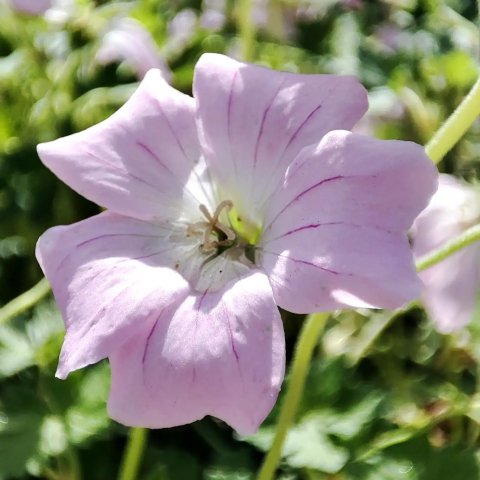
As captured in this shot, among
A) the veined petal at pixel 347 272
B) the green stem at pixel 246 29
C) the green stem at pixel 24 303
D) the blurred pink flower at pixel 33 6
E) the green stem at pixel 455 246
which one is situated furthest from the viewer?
the blurred pink flower at pixel 33 6

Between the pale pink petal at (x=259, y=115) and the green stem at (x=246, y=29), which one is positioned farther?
the green stem at (x=246, y=29)

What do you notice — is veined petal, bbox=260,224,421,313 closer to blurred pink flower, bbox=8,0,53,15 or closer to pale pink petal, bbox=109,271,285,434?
pale pink petal, bbox=109,271,285,434

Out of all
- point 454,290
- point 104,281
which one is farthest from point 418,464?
point 104,281

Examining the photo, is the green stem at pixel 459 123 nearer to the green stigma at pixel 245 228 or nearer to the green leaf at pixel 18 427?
the green stigma at pixel 245 228

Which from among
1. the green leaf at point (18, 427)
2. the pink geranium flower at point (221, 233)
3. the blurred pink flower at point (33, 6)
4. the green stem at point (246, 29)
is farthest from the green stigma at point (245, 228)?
the blurred pink flower at point (33, 6)

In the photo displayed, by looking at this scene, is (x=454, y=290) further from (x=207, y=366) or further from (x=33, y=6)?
(x=33, y=6)
